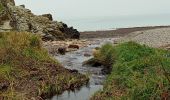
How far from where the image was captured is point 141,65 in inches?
877

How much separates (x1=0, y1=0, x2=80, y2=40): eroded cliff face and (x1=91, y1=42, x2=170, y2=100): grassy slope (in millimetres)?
28568

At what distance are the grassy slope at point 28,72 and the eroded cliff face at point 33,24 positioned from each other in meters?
24.6

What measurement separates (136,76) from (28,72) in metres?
8.55

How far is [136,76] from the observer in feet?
65.1

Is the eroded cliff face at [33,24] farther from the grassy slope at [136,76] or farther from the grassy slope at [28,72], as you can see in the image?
the grassy slope at [136,76]

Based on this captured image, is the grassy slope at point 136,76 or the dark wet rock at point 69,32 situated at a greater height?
the grassy slope at point 136,76

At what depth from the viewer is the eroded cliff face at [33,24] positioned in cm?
6163

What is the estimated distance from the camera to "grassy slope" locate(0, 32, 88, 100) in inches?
887

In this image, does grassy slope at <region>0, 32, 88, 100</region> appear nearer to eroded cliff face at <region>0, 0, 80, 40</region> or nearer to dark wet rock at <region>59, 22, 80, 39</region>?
eroded cliff face at <region>0, 0, 80, 40</region>

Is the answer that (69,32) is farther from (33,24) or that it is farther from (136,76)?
(136,76)

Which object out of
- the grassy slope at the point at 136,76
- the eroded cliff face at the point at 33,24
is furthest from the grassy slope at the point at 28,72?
the eroded cliff face at the point at 33,24

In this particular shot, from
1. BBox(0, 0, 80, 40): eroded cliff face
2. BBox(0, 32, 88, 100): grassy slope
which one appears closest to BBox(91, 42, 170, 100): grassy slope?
BBox(0, 32, 88, 100): grassy slope

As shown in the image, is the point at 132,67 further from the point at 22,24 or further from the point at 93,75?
the point at 22,24

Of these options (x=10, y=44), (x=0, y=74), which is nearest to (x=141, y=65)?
(x=0, y=74)
